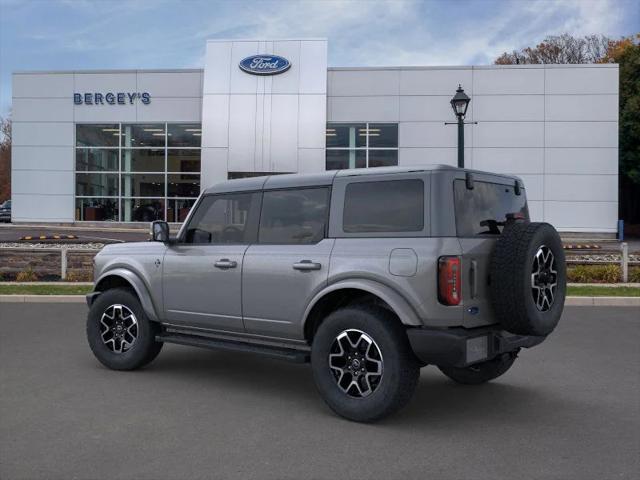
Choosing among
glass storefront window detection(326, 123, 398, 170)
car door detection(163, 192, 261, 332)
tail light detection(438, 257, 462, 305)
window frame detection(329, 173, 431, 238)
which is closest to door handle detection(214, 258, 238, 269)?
car door detection(163, 192, 261, 332)

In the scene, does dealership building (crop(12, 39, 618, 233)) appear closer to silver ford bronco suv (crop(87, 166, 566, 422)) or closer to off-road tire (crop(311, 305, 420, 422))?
silver ford bronco suv (crop(87, 166, 566, 422))

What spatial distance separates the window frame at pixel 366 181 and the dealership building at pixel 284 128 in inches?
986

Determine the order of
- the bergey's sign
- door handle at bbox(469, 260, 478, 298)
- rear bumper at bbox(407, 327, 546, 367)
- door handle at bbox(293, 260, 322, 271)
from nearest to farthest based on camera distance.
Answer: rear bumper at bbox(407, 327, 546, 367) → door handle at bbox(469, 260, 478, 298) → door handle at bbox(293, 260, 322, 271) → the bergey's sign

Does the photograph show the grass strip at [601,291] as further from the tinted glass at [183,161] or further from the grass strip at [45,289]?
the tinted glass at [183,161]

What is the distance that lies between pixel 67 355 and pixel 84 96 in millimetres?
28330

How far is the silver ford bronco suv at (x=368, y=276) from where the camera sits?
456 cm

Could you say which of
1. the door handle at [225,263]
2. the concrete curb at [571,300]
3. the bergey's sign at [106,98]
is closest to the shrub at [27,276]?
the concrete curb at [571,300]

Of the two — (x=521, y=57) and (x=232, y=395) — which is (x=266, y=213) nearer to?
(x=232, y=395)

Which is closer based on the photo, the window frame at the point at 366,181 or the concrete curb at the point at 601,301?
the window frame at the point at 366,181

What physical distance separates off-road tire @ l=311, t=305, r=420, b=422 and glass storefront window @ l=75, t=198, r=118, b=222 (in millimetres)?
30346

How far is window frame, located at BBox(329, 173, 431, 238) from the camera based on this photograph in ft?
15.3

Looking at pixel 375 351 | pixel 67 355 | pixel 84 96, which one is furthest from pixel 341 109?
pixel 375 351

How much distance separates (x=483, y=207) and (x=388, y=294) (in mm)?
1084

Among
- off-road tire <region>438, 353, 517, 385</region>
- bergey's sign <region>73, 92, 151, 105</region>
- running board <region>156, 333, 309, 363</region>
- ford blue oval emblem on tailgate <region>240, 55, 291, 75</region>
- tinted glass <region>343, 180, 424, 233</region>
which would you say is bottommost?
off-road tire <region>438, 353, 517, 385</region>
